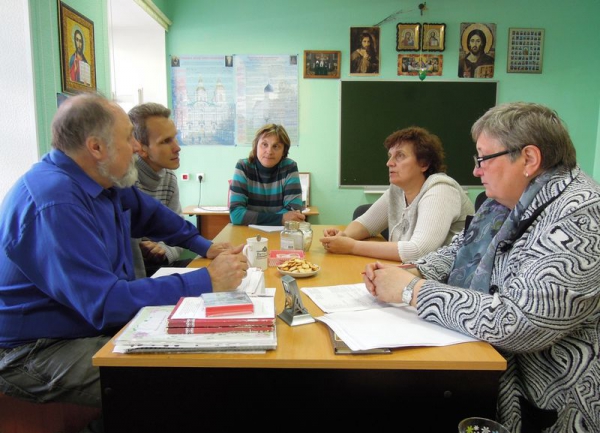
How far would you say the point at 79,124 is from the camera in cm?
129

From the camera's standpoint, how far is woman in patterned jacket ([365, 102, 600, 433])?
3.10 feet

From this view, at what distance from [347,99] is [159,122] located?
246 centimetres

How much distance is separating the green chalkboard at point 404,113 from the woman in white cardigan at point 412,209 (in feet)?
6.62

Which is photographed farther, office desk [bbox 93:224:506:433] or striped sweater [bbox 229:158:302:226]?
striped sweater [bbox 229:158:302:226]

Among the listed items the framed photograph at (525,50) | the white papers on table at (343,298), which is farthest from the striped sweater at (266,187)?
the framed photograph at (525,50)

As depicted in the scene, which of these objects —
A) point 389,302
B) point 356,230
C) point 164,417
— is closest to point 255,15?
point 356,230

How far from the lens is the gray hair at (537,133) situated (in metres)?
1.08

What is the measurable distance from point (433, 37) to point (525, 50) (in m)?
0.87

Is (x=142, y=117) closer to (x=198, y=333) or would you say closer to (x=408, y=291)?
(x=198, y=333)

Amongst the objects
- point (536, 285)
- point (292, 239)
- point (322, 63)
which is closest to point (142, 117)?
point (292, 239)

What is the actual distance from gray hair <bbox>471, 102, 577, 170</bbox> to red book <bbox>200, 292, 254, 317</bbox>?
29.5 inches

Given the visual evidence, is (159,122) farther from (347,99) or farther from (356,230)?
(347,99)

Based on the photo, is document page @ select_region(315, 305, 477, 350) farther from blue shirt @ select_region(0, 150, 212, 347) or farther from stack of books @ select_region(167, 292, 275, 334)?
blue shirt @ select_region(0, 150, 212, 347)

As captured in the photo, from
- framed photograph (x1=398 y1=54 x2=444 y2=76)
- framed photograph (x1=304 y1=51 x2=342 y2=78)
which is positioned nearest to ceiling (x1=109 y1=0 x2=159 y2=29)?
framed photograph (x1=304 y1=51 x2=342 y2=78)
